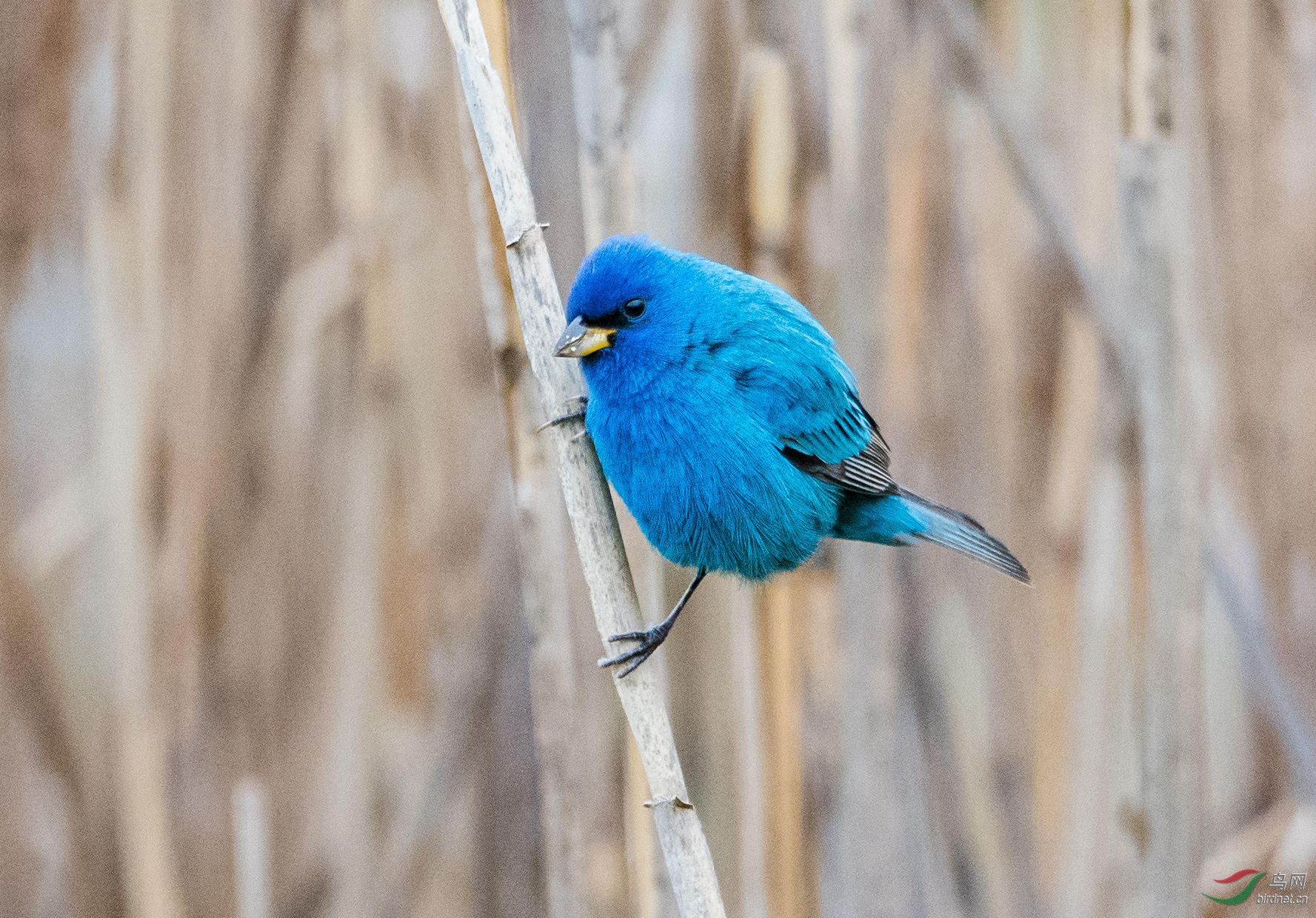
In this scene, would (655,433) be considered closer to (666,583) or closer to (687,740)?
(666,583)

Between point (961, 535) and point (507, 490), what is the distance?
40.0 inches

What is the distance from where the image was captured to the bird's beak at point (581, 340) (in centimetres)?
163

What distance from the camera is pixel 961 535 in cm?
197

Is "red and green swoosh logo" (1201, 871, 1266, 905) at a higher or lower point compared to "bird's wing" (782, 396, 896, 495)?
lower

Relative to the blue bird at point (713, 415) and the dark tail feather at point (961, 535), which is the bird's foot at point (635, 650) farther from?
the dark tail feather at point (961, 535)

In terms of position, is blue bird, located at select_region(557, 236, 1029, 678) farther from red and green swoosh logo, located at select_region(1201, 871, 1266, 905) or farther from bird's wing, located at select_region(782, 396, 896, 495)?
red and green swoosh logo, located at select_region(1201, 871, 1266, 905)

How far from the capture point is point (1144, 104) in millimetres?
1951

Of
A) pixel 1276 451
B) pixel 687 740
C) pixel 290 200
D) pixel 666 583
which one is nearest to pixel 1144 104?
pixel 1276 451

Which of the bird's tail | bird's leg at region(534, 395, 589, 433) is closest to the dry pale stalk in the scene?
bird's leg at region(534, 395, 589, 433)

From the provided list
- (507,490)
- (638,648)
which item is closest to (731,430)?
(638,648)

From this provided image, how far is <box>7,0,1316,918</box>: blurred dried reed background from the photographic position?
2158 mm

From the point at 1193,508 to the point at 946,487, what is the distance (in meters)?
0.52

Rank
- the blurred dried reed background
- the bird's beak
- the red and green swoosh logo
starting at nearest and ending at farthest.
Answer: the bird's beak < the blurred dried reed background < the red and green swoosh logo

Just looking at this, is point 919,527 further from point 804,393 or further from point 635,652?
point 635,652
